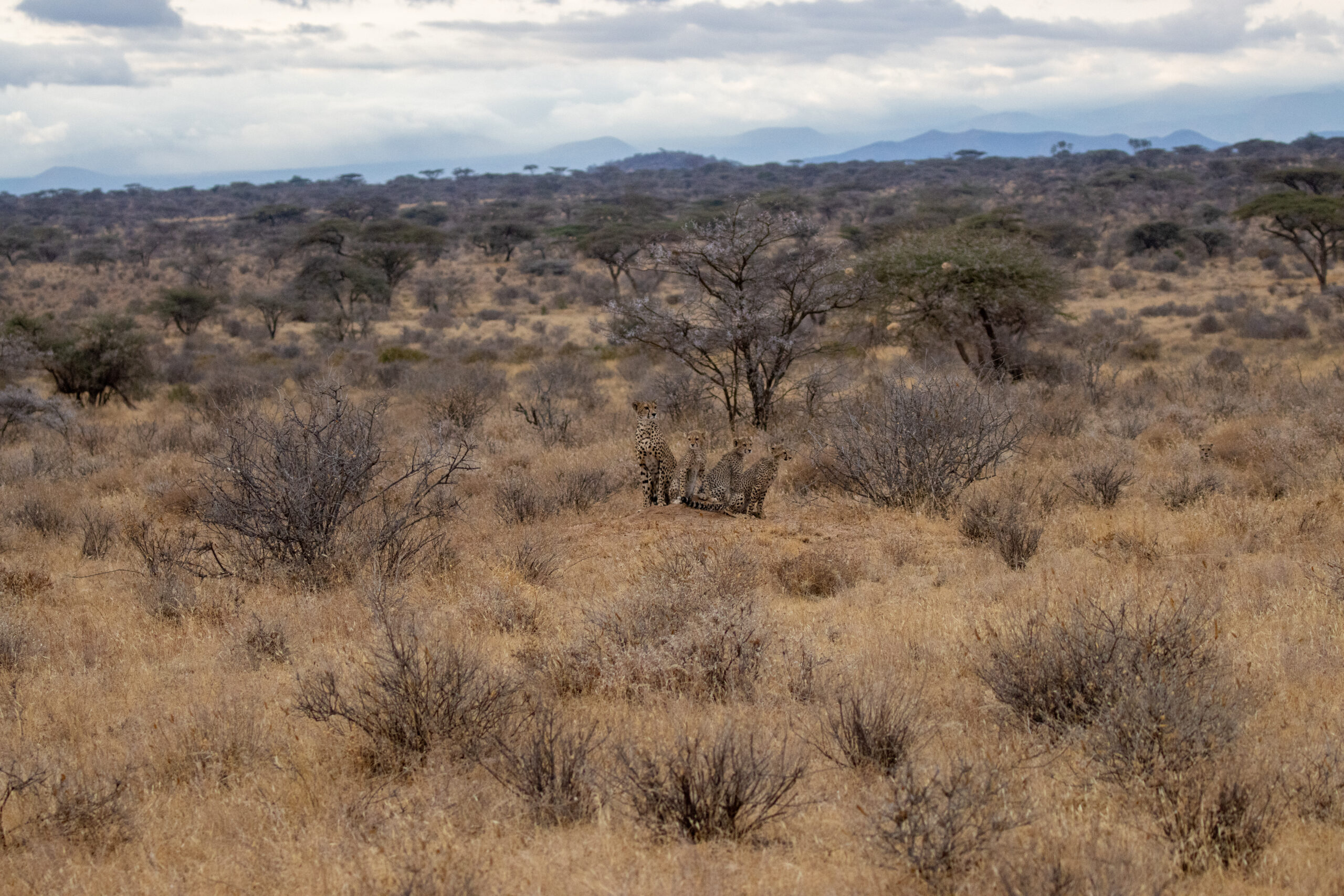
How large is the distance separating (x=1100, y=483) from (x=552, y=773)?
7.17 m

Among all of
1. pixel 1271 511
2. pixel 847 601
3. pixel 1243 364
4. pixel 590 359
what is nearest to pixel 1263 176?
pixel 1243 364

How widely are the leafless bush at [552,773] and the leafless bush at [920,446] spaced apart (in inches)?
233

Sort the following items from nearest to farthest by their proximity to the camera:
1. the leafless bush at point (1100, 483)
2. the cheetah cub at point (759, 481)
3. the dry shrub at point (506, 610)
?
the dry shrub at point (506, 610) < the cheetah cub at point (759, 481) < the leafless bush at point (1100, 483)

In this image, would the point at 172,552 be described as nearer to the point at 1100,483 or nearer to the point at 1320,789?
the point at 1320,789

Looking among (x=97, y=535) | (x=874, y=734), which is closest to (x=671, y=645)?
(x=874, y=734)

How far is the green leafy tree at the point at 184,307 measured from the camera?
29.6 meters

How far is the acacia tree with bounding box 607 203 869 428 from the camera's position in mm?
13055

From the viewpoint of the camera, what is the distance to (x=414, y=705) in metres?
4.58

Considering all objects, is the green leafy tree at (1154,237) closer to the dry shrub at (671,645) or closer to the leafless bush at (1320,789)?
the dry shrub at (671,645)

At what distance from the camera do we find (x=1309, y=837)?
3602 mm

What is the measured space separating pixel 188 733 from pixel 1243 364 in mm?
18415

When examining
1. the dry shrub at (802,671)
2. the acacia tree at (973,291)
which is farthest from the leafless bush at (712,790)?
the acacia tree at (973,291)

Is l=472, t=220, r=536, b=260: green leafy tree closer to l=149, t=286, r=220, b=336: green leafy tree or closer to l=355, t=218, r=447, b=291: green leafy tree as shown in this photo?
l=355, t=218, r=447, b=291: green leafy tree

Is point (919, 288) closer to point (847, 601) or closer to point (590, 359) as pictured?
point (590, 359)
